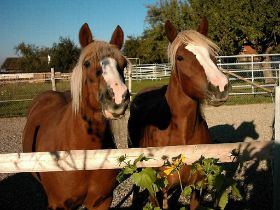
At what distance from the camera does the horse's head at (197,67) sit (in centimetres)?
268

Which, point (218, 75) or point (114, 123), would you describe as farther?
point (114, 123)

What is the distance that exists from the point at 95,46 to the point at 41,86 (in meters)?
18.2

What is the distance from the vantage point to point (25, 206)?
4.73 m

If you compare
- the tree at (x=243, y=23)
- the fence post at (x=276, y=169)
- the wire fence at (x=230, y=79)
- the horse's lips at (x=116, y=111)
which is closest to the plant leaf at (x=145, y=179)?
the horse's lips at (x=116, y=111)

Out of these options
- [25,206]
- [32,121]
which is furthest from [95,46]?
[25,206]

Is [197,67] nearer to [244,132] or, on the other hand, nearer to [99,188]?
[99,188]

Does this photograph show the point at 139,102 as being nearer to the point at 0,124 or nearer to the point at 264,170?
the point at 264,170

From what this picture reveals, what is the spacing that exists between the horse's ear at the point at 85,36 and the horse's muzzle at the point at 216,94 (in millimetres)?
1087

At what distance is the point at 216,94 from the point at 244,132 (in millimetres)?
6604

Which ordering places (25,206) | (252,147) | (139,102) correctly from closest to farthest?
(252,147) → (25,206) → (139,102)

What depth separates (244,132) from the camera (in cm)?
885

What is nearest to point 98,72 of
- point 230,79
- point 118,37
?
point 118,37

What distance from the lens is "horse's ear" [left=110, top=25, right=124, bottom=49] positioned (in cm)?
297

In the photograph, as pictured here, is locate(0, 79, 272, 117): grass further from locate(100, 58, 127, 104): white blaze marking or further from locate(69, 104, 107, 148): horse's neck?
locate(100, 58, 127, 104): white blaze marking
